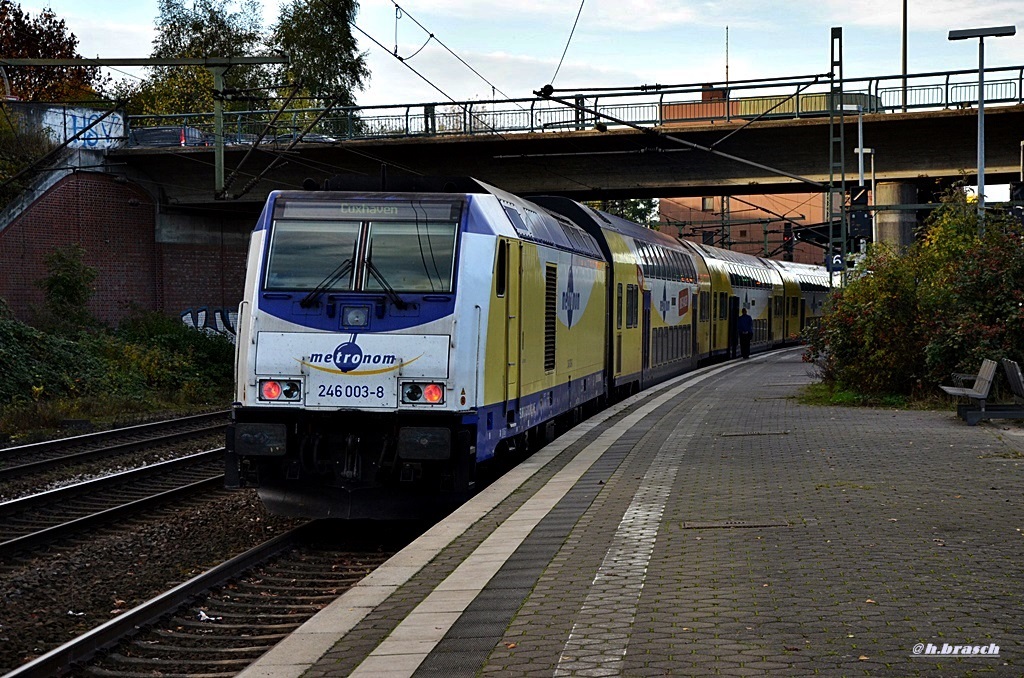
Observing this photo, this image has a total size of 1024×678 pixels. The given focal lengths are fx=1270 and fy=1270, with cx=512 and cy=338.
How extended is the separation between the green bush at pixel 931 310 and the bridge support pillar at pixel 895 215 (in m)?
11.2

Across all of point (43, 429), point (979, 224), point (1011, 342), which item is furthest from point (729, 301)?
point (43, 429)

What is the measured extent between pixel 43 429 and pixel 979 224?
1579 centimetres

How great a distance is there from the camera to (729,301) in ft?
125

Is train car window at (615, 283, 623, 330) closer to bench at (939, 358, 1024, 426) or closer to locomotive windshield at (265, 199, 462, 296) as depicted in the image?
bench at (939, 358, 1024, 426)

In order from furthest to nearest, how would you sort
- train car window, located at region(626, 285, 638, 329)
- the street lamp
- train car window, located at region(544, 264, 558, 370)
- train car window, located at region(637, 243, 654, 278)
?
1. train car window, located at region(637, 243, 654, 278)
2. train car window, located at region(626, 285, 638, 329)
3. the street lamp
4. train car window, located at region(544, 264, 558, 370)

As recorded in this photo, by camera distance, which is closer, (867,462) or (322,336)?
(322,336)

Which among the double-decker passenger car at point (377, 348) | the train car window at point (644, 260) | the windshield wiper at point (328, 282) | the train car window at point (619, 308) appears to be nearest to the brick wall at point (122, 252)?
the train car window at point (644, 260)

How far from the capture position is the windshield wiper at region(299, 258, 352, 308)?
36.5 feet

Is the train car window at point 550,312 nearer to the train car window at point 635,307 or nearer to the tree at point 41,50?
the train car window at point 635,307

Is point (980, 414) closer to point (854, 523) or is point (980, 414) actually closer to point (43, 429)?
point (854, 523)

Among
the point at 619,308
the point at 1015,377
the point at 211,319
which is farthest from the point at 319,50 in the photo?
the point at 1015,377

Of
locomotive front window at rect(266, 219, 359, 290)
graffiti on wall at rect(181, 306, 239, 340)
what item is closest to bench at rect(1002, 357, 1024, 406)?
locomotive front window at rect(266, 219, 359, 290)

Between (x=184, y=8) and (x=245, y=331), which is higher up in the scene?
(x=184, y=8)

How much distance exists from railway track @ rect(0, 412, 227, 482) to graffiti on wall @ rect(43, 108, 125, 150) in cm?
1500
